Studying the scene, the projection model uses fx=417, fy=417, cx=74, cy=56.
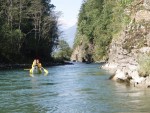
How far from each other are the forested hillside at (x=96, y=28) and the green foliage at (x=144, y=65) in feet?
158

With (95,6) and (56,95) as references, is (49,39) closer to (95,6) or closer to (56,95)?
(95,6)

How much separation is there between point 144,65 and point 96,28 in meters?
72.8

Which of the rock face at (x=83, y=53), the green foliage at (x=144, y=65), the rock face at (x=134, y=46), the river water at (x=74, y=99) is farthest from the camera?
the rock face at (x=83, y=53)

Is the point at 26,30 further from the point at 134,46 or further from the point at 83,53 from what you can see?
the point at 134,46

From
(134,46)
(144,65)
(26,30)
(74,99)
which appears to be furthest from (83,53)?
(74,99)

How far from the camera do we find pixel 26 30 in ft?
283

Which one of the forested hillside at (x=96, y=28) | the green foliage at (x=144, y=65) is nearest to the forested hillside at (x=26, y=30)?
the forested hillside at (x=96, y=28)

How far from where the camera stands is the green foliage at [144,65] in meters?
29.2

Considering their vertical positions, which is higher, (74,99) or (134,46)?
(134,46)

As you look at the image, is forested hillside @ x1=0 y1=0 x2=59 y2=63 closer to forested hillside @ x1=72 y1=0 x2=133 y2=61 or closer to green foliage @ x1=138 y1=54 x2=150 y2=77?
forested hillside @ x1=72 y1=0 x2=133 y2=61

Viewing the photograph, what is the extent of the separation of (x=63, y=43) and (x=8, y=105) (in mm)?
130337

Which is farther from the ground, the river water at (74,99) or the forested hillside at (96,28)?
the forested hillside at (96,28)

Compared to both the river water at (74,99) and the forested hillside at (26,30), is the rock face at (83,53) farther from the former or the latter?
the river water at (74,99)

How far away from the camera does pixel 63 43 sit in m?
153
